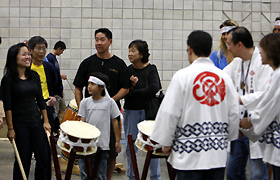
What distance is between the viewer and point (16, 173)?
518cm

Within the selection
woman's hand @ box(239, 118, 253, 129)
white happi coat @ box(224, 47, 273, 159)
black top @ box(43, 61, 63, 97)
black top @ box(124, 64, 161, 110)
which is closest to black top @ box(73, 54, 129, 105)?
black top @ box(124, 64, 161, 110)

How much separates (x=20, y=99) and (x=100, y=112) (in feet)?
2.84

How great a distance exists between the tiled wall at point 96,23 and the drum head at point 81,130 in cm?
476

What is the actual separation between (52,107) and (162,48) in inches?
165

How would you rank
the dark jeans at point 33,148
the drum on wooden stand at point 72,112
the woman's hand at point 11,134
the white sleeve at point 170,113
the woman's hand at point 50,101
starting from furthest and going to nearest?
the drum on wooden stand at point 72,112 < the woman's hand at point 50,101 < the dark jeans at point 33,148 < the woman's hand at point 11,134 < the white sleeve at point 170,113

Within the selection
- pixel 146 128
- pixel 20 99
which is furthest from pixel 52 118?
pixel 146 128

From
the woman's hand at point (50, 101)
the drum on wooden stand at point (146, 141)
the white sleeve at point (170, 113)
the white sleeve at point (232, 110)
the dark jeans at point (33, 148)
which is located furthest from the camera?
the woman's hand at point (50, 101)

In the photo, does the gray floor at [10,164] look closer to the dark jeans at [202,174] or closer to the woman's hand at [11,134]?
the woman's hand at [11,134]

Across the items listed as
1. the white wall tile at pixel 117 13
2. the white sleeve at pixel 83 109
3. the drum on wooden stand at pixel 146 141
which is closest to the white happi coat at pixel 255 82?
the drum on wooden stand at pixel 146 141

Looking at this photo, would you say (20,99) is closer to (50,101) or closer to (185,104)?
(50,101)

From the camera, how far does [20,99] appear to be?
515cm

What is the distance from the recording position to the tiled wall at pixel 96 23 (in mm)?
9711

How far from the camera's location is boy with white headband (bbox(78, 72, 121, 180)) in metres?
5.23

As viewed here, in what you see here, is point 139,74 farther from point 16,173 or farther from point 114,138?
point 16,173
